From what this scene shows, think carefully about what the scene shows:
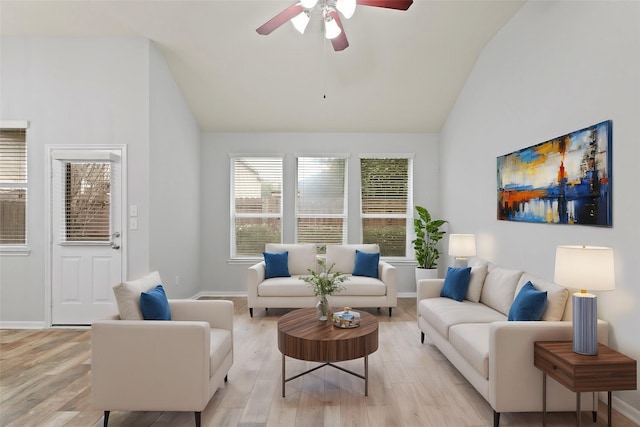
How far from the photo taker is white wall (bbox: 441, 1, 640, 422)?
2.46m

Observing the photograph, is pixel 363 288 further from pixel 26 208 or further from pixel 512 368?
pixel 26 208

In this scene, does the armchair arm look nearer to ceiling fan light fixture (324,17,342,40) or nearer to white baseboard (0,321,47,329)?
white baseboard (0,321,47,329)

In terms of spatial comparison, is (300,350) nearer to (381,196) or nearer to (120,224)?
(120,224)

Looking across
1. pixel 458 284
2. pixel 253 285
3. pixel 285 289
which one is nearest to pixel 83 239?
pixel 253 285

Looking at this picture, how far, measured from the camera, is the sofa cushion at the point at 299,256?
5.56 metres

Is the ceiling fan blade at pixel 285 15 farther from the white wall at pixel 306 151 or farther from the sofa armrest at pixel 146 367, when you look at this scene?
the white wall at pixel 306 151

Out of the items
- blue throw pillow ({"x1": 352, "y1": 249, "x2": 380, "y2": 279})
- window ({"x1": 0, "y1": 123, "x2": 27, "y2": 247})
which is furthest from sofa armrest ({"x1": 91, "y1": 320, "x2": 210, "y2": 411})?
blue throw pillow ({"x1": 352, "y1": 249, "x2": 380, "y2": 279})

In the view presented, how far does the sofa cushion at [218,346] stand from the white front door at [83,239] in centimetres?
218

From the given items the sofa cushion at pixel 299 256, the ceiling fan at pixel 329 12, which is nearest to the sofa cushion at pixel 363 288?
the sofa cushion at pixel 299 256

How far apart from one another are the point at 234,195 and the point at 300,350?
4.12m

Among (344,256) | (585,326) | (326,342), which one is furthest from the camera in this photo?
(344,256)

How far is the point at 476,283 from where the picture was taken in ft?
12.7

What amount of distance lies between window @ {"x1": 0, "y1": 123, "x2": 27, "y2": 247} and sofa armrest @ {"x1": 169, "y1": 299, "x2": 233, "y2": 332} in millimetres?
2869

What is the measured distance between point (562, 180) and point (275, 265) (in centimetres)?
361
